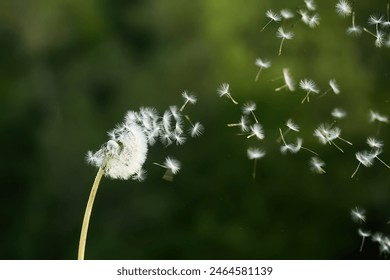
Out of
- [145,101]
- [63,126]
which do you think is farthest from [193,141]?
[63,126]

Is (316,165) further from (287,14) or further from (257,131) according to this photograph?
(287,14)

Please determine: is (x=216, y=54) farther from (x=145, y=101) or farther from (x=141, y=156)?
(x=141, y=156)

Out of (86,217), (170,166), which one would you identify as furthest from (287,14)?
(86,217)

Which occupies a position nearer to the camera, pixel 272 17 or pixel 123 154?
pixel 123 154

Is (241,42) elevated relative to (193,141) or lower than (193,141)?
elevated

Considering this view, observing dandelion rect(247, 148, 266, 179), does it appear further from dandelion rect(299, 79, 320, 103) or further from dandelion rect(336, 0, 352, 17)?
dandelion rect(336, 0, 352, 17)

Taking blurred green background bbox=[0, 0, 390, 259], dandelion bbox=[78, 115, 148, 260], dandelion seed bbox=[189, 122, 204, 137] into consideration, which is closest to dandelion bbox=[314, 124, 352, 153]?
blurred green background bbox=[0, 0, 390, 259]
